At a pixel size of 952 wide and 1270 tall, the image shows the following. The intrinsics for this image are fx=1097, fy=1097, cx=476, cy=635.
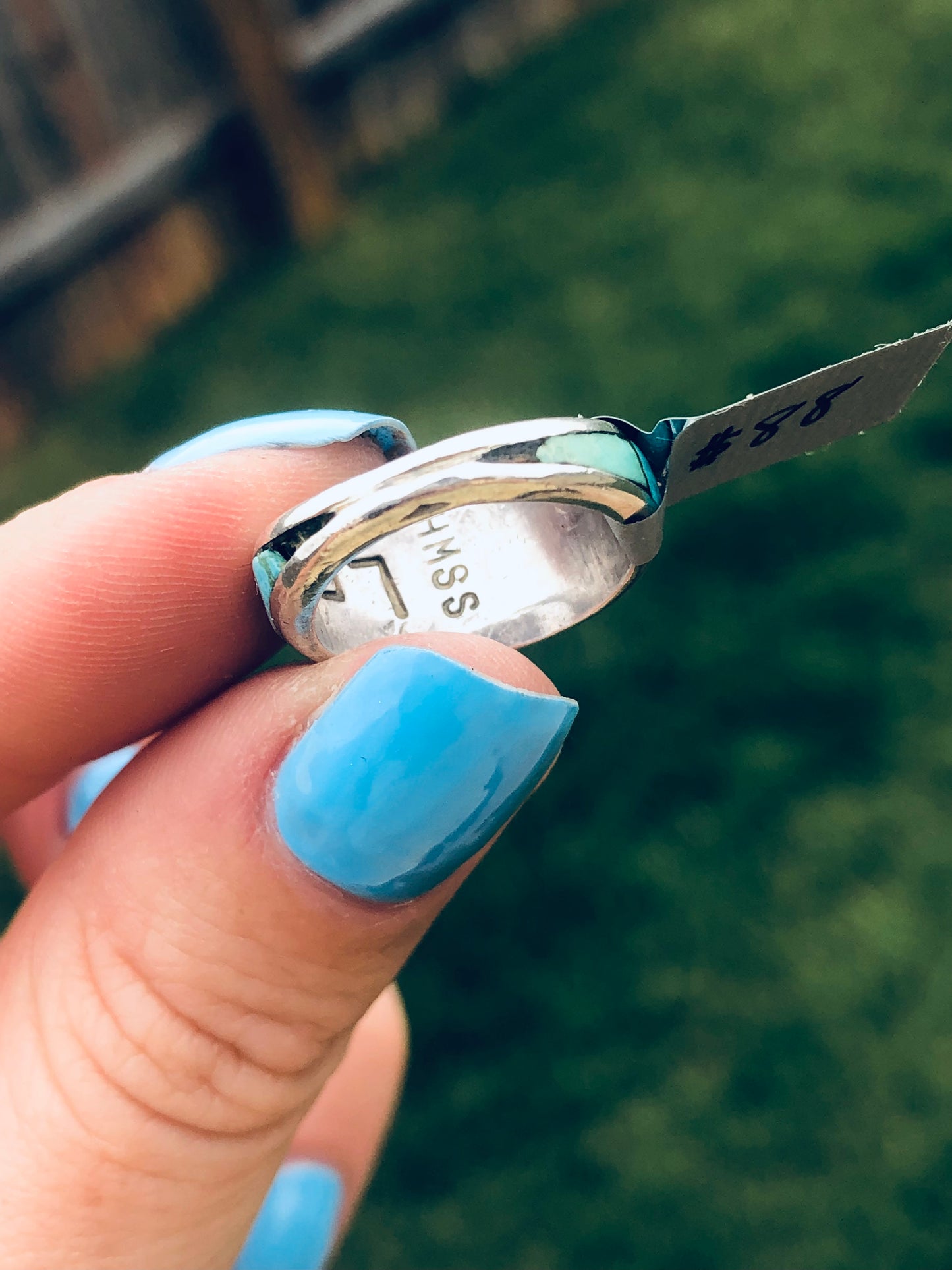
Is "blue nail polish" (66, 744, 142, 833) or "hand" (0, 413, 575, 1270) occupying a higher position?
"hand" (0, 413, 575, 1270)

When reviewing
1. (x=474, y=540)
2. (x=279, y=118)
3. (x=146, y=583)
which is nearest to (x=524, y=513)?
(x=474, y=540)

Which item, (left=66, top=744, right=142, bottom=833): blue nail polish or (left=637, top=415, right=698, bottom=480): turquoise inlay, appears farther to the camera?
(left=66, top=744, right=142, bottom=833): blue nail polish

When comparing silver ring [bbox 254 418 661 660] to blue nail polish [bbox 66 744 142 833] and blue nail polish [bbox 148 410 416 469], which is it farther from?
blue nail polish [bbox 66 744 142 833]

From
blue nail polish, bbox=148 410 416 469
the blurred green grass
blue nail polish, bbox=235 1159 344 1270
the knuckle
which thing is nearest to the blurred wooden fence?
the blurred green grass

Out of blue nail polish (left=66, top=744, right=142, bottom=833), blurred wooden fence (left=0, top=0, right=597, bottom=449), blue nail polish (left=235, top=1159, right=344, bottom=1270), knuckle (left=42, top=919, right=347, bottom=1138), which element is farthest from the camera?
blurred wooden fence (left=0, top=0, right=597, bottom=449)

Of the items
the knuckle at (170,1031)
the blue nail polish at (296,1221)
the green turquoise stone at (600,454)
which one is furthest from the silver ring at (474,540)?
the blue nail polish at (296,1221)
